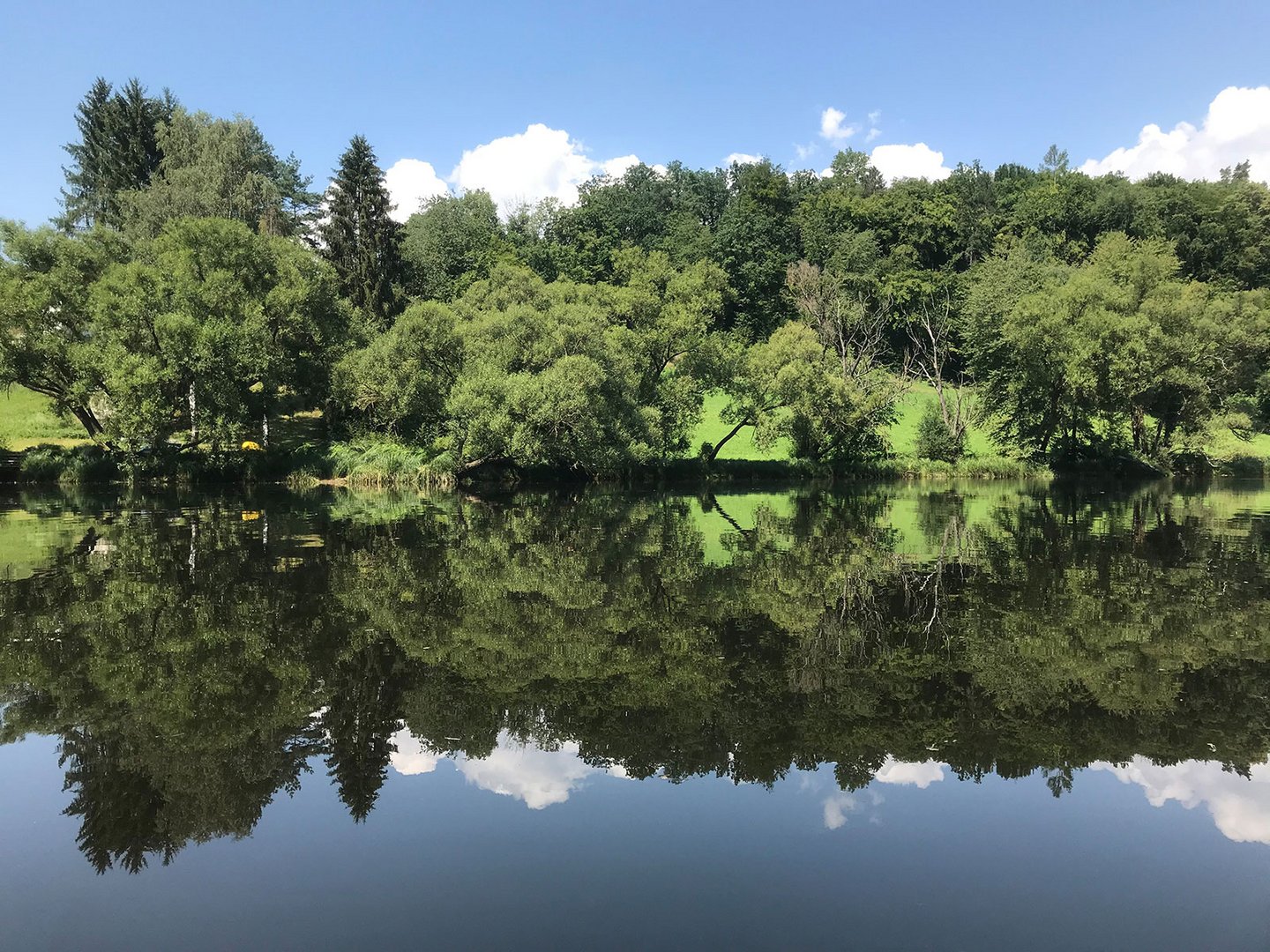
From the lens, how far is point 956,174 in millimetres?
95188

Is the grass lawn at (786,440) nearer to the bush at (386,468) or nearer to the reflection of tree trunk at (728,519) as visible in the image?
the reflection of tree trunk at (728,519)

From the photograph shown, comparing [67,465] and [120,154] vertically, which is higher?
[120,154]

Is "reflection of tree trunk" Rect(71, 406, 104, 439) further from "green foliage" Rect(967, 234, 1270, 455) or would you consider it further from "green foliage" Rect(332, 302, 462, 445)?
"green foliage" Rect(967, 234, 1270, 455)

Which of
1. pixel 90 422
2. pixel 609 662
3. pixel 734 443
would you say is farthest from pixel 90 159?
pixel 609 662

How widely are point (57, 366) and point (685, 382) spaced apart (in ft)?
108

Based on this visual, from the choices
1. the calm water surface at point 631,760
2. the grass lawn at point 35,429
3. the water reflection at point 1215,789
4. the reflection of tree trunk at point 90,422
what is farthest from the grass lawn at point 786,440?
the water reflection at point 1215,789

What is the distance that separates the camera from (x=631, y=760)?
7570mm

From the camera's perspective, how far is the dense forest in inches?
1495

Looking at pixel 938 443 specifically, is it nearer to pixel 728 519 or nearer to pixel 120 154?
pixel 728 519

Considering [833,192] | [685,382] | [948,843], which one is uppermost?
[833,192]

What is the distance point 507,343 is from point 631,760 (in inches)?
1363

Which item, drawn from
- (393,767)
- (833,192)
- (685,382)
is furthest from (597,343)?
(833,192)

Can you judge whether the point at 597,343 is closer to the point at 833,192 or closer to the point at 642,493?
the point at 642,493

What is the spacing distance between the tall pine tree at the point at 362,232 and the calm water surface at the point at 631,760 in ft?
140
